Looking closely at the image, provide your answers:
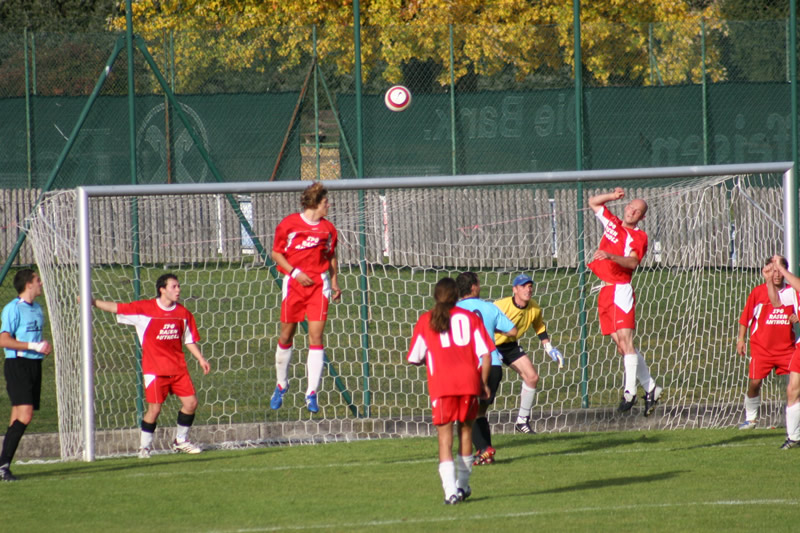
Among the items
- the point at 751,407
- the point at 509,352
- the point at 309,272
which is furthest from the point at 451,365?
the point at 751,407

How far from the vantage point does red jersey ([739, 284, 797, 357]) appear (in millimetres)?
11297

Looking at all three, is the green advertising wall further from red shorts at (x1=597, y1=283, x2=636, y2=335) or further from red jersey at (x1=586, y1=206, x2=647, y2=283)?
red shorts at (x1=597, y1=283, x2=636, y2=335)

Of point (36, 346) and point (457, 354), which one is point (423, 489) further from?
point (36, 346)

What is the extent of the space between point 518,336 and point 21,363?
186 inches

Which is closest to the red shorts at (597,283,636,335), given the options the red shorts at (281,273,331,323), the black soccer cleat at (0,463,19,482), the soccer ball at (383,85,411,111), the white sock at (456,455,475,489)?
the red shorts at (281,273,331,323)

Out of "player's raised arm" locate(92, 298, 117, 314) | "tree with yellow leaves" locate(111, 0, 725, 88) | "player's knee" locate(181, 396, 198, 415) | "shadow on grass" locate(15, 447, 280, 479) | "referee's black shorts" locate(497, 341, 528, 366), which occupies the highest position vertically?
"tree with yellow leaves" locate(111, 0, 725, 88)

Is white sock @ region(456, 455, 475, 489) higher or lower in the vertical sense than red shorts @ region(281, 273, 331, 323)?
lower

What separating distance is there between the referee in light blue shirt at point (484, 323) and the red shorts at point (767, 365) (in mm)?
3303

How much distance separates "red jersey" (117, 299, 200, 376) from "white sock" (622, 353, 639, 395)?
4302 mm

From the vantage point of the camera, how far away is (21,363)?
9.12 m

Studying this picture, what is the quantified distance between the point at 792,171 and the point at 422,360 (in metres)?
5.67

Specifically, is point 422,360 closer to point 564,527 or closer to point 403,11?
A: point 564,527

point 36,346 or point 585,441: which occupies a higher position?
point 36,346

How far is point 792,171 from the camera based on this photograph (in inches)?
446
